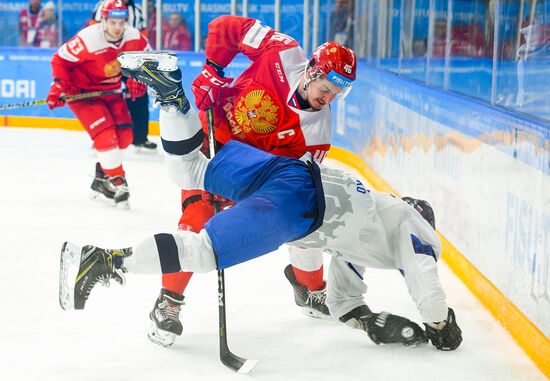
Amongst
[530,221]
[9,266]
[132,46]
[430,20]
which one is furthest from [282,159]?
[132,46]

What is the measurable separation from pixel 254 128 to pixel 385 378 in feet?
3.08

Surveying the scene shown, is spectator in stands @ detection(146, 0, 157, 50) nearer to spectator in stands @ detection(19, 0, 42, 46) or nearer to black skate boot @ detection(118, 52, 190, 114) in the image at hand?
spectator in stands @ detection(19, 0, 42, 46)

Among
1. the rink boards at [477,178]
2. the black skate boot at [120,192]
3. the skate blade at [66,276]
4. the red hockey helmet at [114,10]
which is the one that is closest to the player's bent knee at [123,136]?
the black skate boot at [120,192]

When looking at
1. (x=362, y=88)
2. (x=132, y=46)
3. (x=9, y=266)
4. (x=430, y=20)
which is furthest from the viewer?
(x=362, y=88)

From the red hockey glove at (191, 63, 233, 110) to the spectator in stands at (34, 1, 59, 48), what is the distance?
19.6ft

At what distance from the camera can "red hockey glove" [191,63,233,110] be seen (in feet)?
10.9

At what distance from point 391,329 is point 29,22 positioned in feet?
22.4

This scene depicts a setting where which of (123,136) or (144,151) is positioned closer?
(123,136)

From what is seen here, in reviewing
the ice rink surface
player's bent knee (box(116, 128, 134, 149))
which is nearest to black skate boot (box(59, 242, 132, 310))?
the ice rink surface

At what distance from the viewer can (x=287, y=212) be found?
2.62 meters

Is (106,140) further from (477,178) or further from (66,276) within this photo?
(66,276)

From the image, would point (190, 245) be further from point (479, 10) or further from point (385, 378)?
point (479, 10)

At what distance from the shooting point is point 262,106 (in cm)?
324

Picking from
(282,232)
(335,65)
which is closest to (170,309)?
(282,232)
